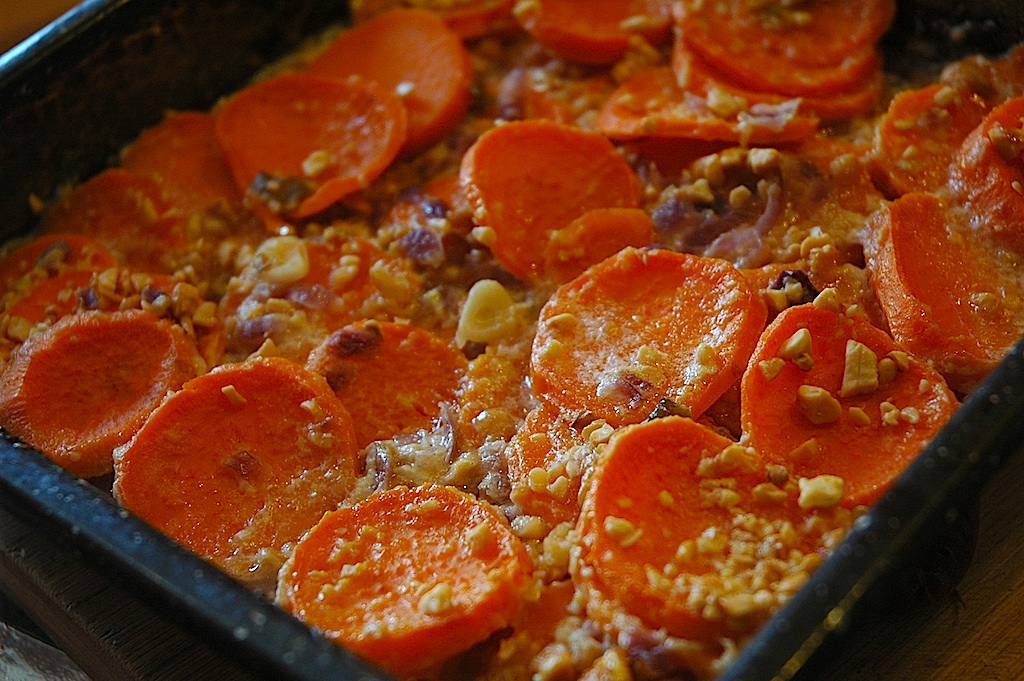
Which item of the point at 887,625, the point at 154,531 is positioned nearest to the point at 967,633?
the point at 887,625

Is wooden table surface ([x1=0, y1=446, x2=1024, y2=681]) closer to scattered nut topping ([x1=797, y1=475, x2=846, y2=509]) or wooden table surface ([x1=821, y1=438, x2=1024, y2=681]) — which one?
wooden table surface ([x1=821, y1=438, x2=1024, y2=681])

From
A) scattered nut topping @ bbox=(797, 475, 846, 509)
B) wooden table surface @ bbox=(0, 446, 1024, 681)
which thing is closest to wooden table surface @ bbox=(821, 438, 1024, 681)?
wooden table surface @ bbox=(0, 446, 1024, 681)

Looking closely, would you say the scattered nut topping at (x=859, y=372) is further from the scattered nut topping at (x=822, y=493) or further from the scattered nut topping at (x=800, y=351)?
the scattered nut topping at (x=822, y=493)

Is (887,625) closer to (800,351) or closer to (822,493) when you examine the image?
(822,493)

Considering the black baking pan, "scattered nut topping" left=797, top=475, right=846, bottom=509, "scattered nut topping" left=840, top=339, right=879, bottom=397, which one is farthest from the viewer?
"scattered nut topping" left=840, top=339, right=879, bottom=397

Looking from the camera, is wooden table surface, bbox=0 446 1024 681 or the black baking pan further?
wooden table surface, bbox=0 446 1024 681

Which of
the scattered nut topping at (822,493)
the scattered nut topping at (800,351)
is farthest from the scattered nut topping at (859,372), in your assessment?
the scattered nut topping at (822,493)

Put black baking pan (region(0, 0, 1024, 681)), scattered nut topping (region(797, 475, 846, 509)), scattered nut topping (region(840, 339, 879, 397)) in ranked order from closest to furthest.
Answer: black baking pan (region(0, 0, 1024, 681)) < scattered nut topping (region(797, 475, 846, 509)) < scattered nut topping (region(840, 339, 879, 397))

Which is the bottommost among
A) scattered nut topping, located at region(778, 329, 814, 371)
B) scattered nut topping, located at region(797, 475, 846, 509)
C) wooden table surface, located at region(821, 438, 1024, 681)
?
wooden table surface, located at region(821, 438, 1024, 681)
